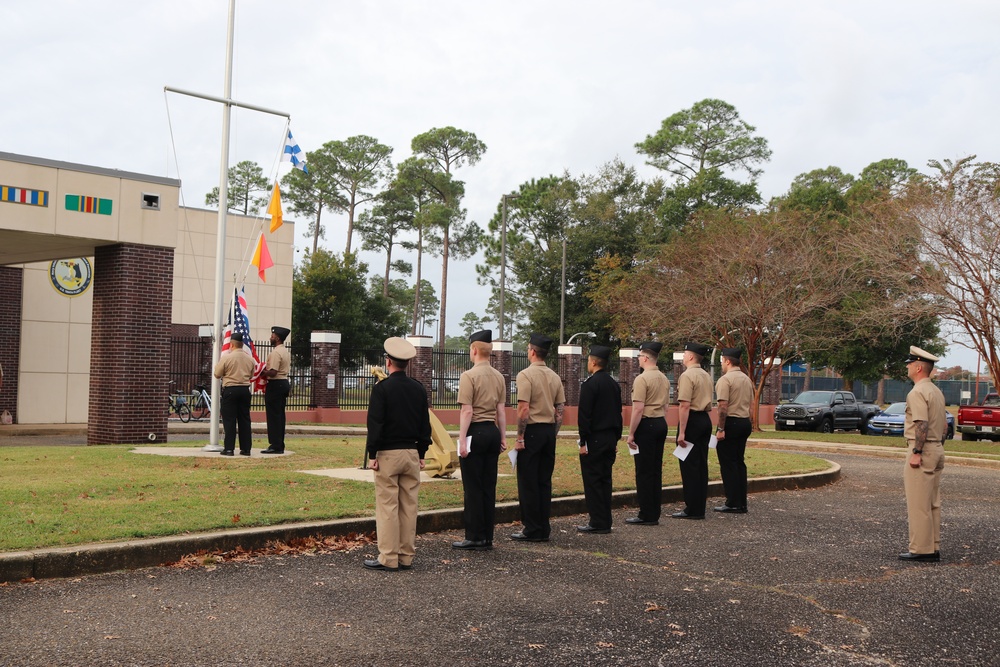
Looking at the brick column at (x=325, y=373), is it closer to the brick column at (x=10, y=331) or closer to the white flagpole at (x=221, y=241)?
the brick column at (x=10, y=331)

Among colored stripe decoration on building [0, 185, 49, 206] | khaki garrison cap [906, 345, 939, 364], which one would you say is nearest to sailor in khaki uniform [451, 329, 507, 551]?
khaki garrison cap [906, 345, 939, 364]

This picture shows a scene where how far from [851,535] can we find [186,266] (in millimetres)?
39580

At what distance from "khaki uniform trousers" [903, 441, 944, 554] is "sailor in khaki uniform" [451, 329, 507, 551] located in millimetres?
3896

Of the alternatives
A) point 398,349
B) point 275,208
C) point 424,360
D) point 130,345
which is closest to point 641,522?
point 398,349

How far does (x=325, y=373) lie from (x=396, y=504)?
21.9m

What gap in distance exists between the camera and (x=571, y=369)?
36062mm

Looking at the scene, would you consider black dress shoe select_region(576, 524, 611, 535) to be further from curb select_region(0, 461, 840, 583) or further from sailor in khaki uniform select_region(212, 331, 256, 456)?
sailor in khaki uniform select_region(212, 331, 256, 456)

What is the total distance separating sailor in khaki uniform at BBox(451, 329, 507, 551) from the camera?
9102 mm

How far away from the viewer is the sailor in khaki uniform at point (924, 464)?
9.17m

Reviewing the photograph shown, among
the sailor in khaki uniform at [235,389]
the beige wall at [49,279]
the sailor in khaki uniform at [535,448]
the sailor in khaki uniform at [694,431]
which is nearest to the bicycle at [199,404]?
the beige wall at [49,279]

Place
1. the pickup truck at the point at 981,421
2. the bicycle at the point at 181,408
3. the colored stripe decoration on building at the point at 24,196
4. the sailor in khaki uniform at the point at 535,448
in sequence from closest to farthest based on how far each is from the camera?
the sailor in khaki uniform at the point at 535,448, the colored stripe decoration on building at the point at 24,196, the bicycle at the point at 181,408, the pickup truck at the point at 981,421

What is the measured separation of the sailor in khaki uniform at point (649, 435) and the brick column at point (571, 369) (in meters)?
24.5

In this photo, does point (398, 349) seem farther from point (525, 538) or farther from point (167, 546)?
point (525, 538)

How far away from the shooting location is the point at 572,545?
957 centimetres
